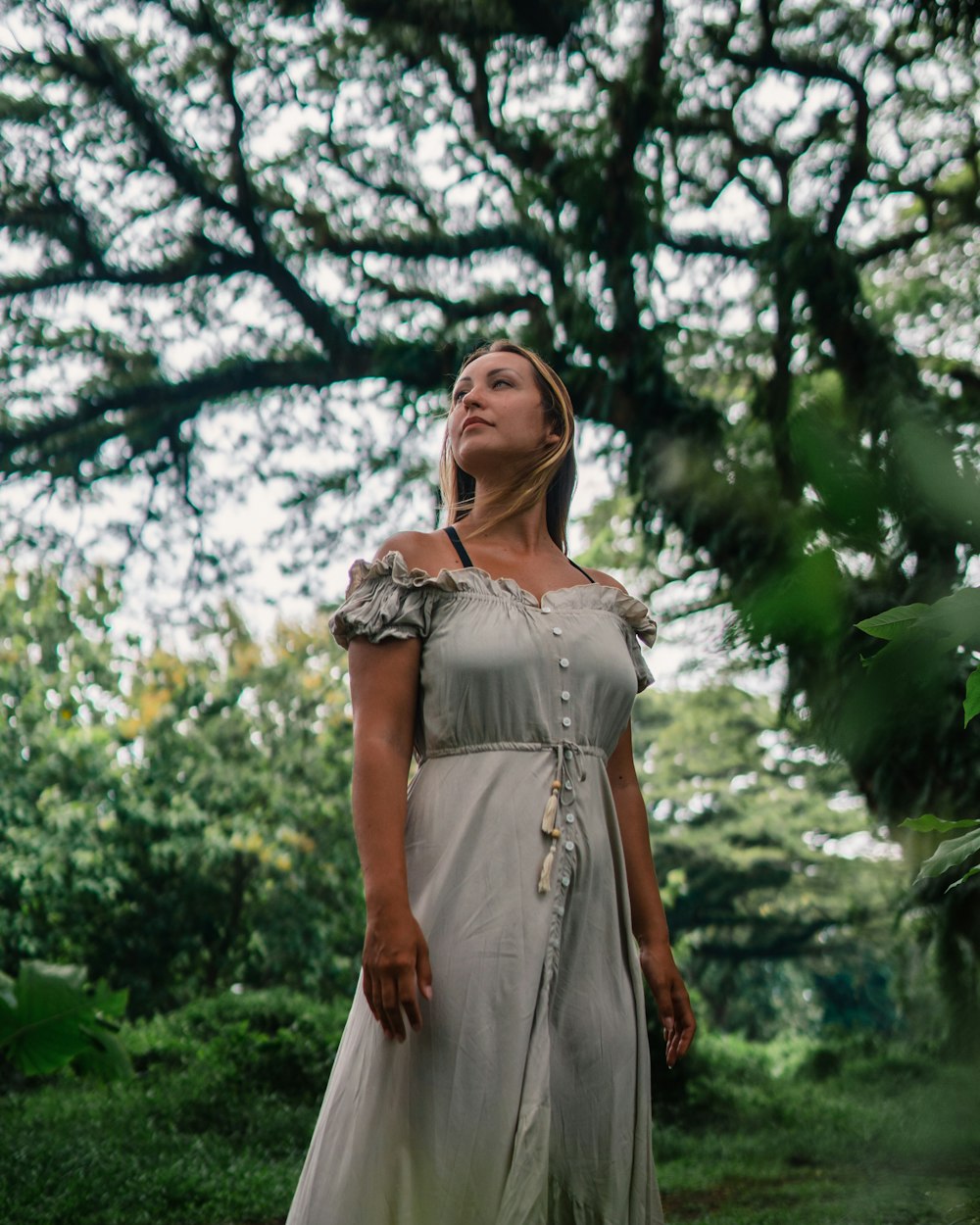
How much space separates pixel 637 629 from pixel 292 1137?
563 cm

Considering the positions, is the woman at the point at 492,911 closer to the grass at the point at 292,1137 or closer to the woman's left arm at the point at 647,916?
the woman's left arm at the point at 647,916

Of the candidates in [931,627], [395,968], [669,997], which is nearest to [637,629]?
[669,997]

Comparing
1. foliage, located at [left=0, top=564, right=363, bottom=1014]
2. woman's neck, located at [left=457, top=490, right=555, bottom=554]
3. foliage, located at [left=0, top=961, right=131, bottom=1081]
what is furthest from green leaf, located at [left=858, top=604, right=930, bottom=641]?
foliage, located at [left=0, top=564, right=363, bottom=1014]

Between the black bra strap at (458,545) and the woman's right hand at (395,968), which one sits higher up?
the black bra strap at (458,545)

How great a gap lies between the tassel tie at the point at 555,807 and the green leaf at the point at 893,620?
0.72 m

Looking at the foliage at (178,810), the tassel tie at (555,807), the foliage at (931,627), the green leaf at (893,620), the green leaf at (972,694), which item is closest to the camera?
the foliage at (931,627)

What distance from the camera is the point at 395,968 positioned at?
5.33 feet

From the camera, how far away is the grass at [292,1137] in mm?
4977

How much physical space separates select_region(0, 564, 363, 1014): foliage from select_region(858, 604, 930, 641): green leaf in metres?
11.0

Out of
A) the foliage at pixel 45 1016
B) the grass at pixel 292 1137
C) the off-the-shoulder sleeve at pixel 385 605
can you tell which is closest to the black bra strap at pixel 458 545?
the off-the-shoulder sleeve at pixel 385 605

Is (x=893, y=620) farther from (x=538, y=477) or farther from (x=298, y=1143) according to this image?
(x=298, y=1143)

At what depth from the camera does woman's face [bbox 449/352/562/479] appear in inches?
82.3

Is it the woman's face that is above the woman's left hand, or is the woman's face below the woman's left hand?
above

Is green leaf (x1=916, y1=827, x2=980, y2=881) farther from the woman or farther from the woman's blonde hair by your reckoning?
the woman's blonde hair
